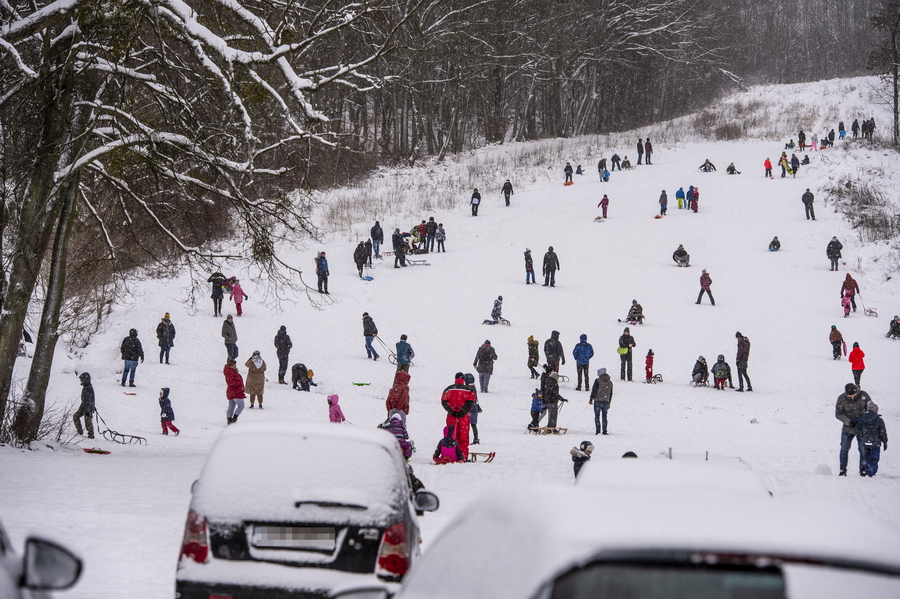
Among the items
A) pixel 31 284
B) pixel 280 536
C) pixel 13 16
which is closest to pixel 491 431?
pixel 31 284

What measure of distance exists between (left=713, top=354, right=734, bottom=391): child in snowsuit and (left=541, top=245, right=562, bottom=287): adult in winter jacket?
10084mm

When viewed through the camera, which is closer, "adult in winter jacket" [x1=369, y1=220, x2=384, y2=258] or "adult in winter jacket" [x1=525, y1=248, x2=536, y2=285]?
"adult in winter jacket" [x1=525, y1=248, x2=536, y2=285]

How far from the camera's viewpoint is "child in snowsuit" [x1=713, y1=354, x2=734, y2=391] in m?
22.5

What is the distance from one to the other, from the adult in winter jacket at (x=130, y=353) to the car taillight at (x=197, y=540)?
56.8 ft

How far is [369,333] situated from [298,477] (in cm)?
1986

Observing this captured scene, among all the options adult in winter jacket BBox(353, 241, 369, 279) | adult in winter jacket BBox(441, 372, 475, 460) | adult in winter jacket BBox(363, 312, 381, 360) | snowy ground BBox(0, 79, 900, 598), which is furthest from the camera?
adult in winter jacket BBox(353, 241, 369, 279)

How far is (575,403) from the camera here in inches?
838

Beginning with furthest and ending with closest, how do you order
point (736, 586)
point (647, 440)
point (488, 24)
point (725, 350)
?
point (488, 24) → point (725, 350) → point (647, 440) → point (736, 586)

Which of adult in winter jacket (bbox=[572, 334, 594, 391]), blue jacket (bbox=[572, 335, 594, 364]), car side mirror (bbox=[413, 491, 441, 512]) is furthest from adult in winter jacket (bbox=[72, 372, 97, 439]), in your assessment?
car side mirror (bbox=[413, 491, 441, 512])

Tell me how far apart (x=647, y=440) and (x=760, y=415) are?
4107mm

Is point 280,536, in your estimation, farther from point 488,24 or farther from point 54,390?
point 488,24

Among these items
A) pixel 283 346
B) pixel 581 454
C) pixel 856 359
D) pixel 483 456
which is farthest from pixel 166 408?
pixel 856 359

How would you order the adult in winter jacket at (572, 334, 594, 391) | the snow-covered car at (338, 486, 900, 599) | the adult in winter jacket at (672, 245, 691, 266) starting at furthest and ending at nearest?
the adult in winter jacket at (672, 245, 691, 266) < the adult in winter jacket at (572, 334, 594, 391) < the snow-covered car at (338, 486, 900, 599)

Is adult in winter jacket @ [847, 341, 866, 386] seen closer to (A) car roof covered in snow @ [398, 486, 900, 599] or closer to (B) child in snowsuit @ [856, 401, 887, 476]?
(B) child in snowsuit @ [856, 401, 887, 476]
